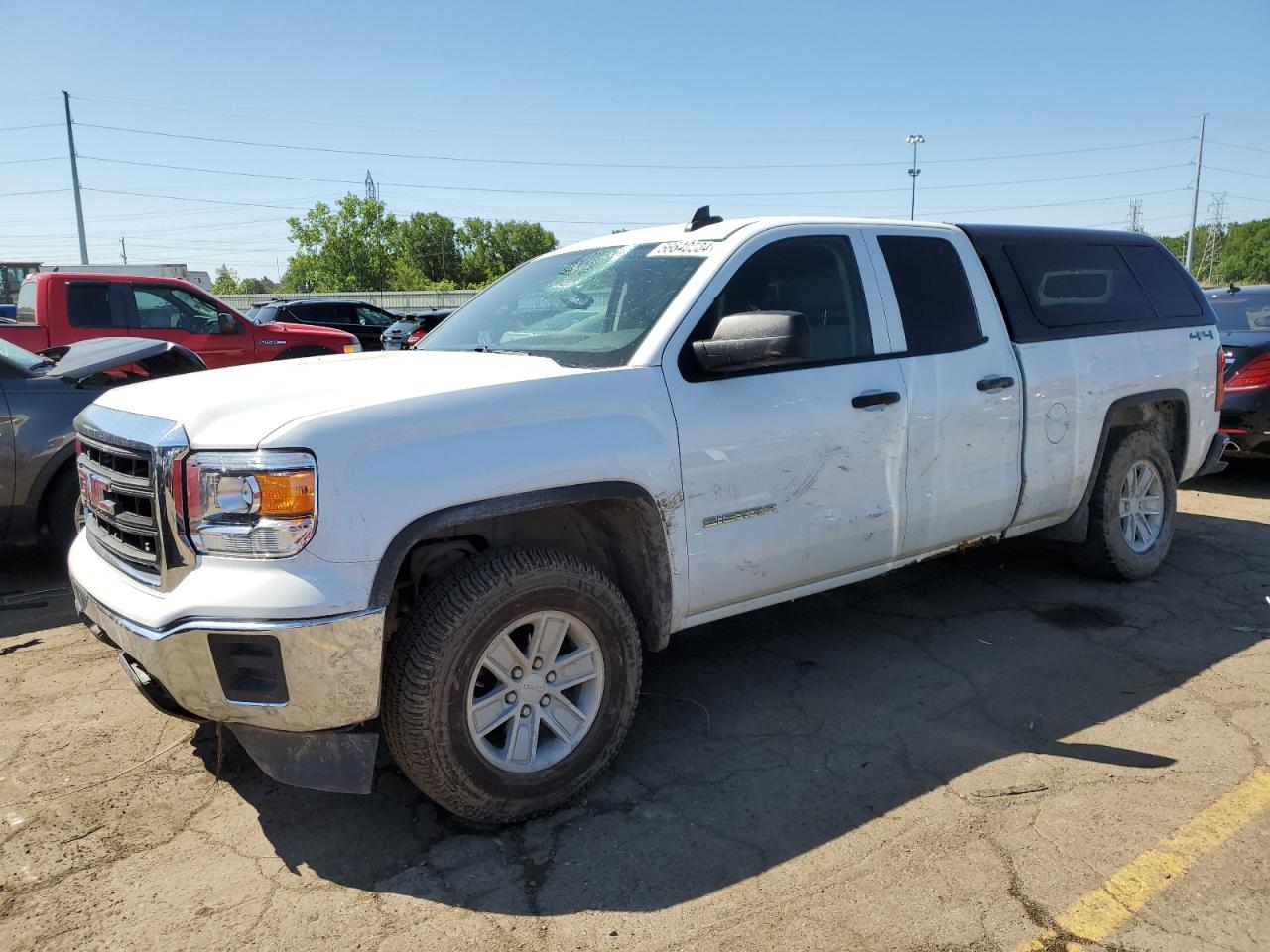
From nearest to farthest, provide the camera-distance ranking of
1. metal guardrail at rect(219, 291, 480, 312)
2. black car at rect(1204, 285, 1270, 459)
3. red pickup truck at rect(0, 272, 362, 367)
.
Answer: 1. black car at rect(1204, 285, 1270, 459)
2. red pickup truck at rect(0, 272, 362, 367)
3. metal guardrail at rect(219, 291, 480, 312)

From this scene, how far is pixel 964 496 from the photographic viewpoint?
13.9 ft

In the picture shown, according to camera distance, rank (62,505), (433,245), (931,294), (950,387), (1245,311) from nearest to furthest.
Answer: (950,387) < (931,294) < (62,505) < (1245,311) < (433,245)

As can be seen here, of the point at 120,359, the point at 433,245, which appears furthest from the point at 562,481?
the point at 433,245

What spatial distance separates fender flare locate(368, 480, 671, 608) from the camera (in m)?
2.65

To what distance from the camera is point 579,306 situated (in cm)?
386

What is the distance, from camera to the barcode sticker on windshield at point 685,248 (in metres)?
3.70

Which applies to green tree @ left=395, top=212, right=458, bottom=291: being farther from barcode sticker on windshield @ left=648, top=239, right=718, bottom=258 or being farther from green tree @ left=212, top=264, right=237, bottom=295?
barcode sticker on windshield @ left=648, top=239, right=718, bottom=258

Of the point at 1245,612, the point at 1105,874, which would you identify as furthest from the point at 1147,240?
the point at 1105,874

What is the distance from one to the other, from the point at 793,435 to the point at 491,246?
107033mm

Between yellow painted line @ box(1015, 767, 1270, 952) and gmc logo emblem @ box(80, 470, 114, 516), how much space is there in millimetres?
3031

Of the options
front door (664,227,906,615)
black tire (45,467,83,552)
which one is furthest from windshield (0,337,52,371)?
front door (664,227,906,615)

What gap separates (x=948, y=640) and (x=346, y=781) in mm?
3045

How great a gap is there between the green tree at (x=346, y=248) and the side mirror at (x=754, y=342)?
72251 millimetres

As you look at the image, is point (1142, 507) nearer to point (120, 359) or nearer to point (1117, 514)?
point (1117, 514)
